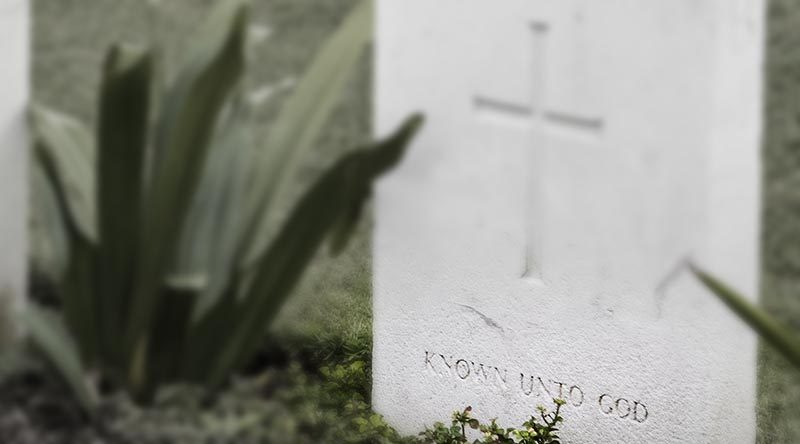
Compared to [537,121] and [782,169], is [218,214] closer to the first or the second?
[537,121]

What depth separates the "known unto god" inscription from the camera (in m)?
1.78

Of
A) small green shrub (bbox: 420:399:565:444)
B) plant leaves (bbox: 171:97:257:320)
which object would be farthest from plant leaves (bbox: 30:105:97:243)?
small green shrub (bbox: 420:399:565:444)

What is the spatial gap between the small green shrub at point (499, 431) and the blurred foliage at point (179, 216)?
632mm

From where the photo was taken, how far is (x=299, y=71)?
1.55 meters

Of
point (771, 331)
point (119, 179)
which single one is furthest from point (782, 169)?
point (119, 179)

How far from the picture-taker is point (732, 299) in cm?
122

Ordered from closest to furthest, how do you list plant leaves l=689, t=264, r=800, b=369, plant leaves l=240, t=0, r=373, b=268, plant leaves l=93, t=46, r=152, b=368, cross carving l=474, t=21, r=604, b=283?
plant leaves l=689, t=264, r=800, b=369, plant leaves l=93, t=46, r=152, b=368, plant leaves l=240, t=0, r=373, b=268, cross carving l=474, t=21, r=604, b=283

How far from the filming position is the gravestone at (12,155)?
144 centimetres

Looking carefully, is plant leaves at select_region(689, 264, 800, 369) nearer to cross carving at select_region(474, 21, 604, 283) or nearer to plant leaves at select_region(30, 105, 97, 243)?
cross carving at select_region(474, 21, 604, 283)

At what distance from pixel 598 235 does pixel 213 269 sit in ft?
2.38

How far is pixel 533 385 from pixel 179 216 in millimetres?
848

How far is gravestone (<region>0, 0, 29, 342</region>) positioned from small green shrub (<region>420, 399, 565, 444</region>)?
919 millimetres

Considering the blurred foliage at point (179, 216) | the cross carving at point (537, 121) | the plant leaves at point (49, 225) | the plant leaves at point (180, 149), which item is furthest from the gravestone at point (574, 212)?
the plant leaves at point (49, 225)

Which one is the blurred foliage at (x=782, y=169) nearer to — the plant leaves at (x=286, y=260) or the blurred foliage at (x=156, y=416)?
the plant leaves at (x=286, y=260)
